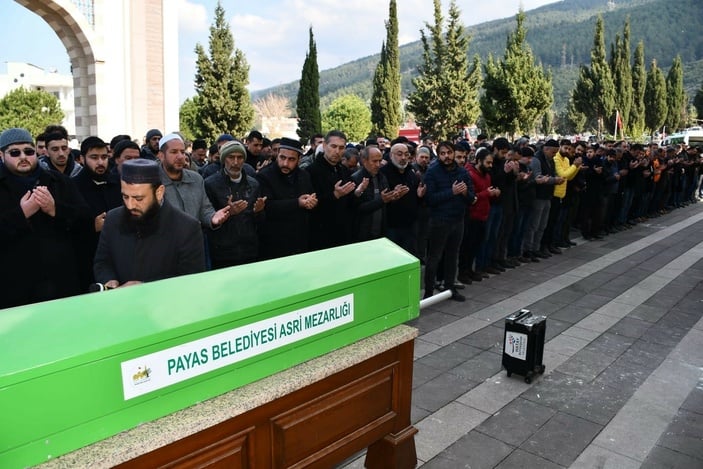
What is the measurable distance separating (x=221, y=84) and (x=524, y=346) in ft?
98.7

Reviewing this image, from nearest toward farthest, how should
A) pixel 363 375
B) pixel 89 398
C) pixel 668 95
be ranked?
1. pixel 89 398
2. pixel 363 375
3. pixel 668 95

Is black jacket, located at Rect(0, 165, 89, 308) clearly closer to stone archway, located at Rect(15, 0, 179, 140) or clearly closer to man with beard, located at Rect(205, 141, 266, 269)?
man with beard, located at Rect(205, 141, 266, 269)

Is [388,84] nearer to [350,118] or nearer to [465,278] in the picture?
[350,118]

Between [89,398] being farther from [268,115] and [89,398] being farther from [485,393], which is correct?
[268,115]

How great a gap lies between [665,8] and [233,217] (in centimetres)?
22490

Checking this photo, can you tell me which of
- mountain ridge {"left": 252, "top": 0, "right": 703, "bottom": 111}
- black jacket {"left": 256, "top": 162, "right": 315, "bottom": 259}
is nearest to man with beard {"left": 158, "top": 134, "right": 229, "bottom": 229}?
black jacket {"left": 256, "top": 162, "right": 315, "bottom": 259}

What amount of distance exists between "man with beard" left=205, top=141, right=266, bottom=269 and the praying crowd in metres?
0.01

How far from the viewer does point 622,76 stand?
1806 inches

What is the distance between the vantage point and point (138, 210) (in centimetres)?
279

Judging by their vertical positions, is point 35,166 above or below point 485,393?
above

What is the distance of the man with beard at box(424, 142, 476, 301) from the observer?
21.5ft

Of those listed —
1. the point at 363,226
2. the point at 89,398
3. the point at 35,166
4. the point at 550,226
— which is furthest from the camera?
the point at 550,226

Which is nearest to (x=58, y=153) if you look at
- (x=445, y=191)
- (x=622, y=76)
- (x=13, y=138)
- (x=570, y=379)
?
(x=13, y=138)

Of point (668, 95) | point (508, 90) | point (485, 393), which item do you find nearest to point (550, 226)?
point (485, 393)
